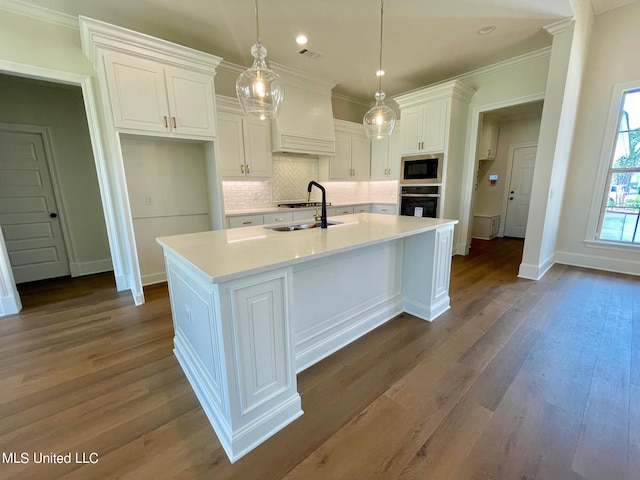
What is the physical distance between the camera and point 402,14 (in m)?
2.74

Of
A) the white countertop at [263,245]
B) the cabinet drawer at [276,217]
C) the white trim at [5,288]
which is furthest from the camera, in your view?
the cabinet drawer at [276,217]

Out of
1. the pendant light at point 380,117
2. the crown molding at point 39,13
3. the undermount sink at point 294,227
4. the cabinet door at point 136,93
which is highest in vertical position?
the crown molding at point 39,13

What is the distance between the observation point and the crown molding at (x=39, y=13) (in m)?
2.42

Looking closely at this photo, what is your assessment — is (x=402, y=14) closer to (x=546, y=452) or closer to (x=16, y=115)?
(x=546, y=452)

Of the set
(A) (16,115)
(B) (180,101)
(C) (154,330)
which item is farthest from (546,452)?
(A) (16,115)

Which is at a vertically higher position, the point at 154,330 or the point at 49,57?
the point at 49,57

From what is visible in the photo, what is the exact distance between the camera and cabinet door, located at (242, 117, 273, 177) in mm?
3826

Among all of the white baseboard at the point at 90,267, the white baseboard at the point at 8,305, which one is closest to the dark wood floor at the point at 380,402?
the white baseboard at the point at 8,305

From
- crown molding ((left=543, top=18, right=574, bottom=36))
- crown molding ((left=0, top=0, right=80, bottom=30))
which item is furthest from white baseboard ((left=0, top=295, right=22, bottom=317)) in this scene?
crown molding ((left=543, top=18, right=574, bottom=36))

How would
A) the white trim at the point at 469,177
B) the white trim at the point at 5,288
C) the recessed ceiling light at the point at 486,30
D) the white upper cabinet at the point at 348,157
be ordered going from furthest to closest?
1. the white upper cabinet at the point at 348,157
2. the white trim at the point at 469,177
3. the recessed ceiling light at the point at 486,30
4. the white trim at the point at 5,288

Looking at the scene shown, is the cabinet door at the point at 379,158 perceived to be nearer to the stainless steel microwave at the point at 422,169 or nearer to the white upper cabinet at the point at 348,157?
the white upper cabinet at the point at 348,157

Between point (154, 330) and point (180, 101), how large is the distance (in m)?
2.40

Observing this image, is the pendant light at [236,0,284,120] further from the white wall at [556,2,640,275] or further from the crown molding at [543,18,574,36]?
the white wall at [556,2,640,275]

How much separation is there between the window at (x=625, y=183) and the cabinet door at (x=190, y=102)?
5124 millimetres
